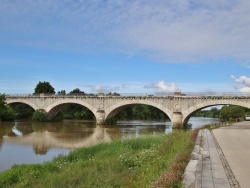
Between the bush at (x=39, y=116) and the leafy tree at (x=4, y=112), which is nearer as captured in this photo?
the leafy tree at (x=4, y=112)

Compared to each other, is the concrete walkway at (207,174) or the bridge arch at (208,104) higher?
the bridge arch at (208,104)

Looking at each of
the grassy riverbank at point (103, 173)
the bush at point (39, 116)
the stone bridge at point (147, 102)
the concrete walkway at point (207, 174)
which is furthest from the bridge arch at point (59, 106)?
the concrete walkway at point (207, 174)

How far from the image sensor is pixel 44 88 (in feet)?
275

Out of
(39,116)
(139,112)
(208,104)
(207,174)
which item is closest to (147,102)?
(208,104)

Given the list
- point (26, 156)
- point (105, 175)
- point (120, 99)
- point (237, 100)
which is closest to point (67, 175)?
point (105, 175)

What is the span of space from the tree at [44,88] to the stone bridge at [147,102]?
19.8m

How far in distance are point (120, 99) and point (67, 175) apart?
133 feet

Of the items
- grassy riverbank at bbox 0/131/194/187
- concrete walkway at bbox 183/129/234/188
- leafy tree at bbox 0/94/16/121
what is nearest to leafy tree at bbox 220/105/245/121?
leafy tree at bbox 0/94/16/121

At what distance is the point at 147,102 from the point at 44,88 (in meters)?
42.5

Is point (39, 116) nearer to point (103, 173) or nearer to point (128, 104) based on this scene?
point (128, 104)

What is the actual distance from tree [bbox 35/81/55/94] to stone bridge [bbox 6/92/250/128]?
64.8 ft

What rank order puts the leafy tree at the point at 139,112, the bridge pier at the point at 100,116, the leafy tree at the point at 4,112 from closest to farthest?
1. the bridge pier at the point at 100,116
2. the leafy tree at the point at 4,112
3. the leafy tree at the point at 139,112

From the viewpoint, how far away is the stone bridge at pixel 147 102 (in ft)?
145

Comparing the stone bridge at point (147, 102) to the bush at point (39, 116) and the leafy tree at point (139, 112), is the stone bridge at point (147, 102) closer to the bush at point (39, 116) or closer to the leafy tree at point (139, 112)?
the bush at point (39, 116)
